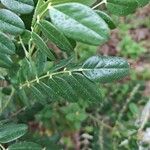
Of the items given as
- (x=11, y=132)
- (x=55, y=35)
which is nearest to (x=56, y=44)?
(x=55, y=35)

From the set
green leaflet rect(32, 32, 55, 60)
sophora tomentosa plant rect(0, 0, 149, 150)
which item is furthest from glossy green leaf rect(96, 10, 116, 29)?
green leaflet rect(32, 32, 55, 60)

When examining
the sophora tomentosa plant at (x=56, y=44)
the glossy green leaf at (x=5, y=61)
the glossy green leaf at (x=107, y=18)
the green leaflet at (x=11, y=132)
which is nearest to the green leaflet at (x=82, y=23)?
the sophora tomentosa plant at (x=56, y=44)


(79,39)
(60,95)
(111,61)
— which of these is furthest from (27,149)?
(79,39)

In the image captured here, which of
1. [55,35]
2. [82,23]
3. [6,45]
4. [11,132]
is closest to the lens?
[82,23]

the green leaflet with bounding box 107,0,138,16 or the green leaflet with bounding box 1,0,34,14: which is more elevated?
the green leaflet with bounding box 1,0,34,14

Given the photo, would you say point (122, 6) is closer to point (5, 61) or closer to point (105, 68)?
point (105, 68)

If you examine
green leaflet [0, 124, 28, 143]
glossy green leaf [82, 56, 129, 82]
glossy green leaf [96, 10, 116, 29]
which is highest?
glossy green leaf [96, 10, 116, 29]

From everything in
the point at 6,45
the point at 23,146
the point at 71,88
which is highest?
the point at 6,45

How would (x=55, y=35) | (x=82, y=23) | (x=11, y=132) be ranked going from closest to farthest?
1. (x=82, y=23)
2. (x=55, y=35)
3. (x=11, y=132)

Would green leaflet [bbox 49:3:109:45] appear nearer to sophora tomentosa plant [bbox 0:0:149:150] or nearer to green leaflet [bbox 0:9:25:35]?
sophora tomentosa plant [bbox 0:0:149:150]
